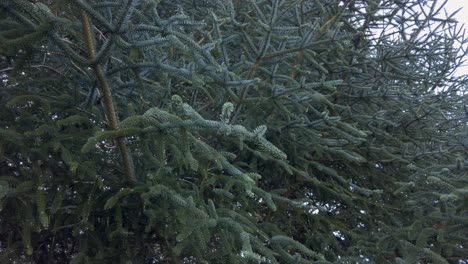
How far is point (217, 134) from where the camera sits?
10.8 feet

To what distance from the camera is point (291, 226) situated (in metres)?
5.22

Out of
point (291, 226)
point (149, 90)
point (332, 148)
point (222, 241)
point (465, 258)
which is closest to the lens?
point (222, 241)

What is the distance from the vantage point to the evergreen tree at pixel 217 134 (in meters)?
2.90

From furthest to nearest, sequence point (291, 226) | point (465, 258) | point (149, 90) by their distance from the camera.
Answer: point (291, 226) < point (465, 258) < point (149, 90)

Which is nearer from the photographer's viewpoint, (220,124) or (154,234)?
(220,124)

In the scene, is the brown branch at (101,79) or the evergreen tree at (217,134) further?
the evergreen tree at (217,134)

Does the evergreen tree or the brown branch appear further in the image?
the evergreen tree

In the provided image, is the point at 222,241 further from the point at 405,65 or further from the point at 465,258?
the point at 405,65

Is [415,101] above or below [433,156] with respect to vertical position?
above

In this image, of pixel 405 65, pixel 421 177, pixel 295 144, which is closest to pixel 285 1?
Result: pixel 295 144

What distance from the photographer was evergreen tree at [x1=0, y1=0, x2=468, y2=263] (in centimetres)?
290

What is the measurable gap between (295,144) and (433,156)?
4.43 feet

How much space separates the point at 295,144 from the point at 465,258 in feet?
5.08

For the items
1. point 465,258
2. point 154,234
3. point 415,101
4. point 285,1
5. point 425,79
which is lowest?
point 154,234
